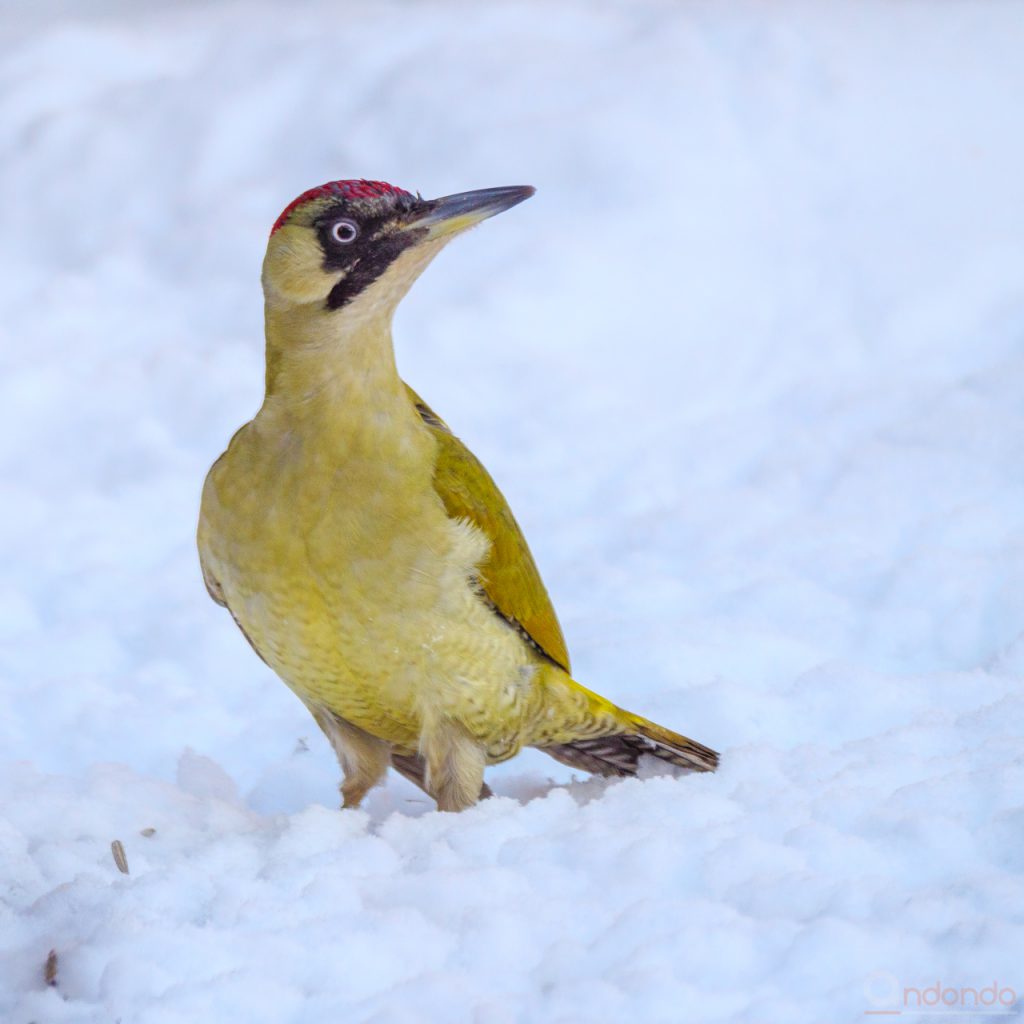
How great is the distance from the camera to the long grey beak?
331cm

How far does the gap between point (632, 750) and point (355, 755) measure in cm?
73

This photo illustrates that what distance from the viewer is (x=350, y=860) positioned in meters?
3.10

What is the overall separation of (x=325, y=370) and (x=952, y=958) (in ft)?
5.91

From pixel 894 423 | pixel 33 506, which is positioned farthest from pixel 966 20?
pixel 33 506

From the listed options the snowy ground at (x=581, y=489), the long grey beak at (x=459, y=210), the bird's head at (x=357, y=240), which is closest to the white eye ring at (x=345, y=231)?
the bird's head at (x=357, y=240)

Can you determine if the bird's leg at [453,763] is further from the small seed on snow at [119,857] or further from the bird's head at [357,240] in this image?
the bird's head at [357,240]

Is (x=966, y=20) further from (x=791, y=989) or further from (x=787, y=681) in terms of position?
(x=791, y=989)

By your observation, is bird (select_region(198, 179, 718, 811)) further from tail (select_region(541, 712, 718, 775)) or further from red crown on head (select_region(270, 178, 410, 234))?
tail (select_region(541, 712, 718, 775))

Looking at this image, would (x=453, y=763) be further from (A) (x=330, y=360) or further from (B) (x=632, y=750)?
(A) (x=330, y=360)

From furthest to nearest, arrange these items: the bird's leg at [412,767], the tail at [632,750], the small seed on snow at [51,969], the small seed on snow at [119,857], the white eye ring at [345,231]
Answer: the bird's leg at [412,767] < the tail at [632,750] < the white eye ring at [345,231] < the small seed on snow at [119,857] < the small seed on snow at [51,969]

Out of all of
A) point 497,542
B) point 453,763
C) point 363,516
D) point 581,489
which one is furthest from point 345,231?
point 581,489

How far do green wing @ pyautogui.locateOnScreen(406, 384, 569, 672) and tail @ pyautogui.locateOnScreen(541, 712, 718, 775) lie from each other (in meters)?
0.26

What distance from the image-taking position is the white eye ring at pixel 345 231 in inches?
128

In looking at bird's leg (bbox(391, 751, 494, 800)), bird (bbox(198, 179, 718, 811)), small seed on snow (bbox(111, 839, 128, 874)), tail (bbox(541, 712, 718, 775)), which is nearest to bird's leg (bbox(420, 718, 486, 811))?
bird (bbox(198, 179, 718, 811))
